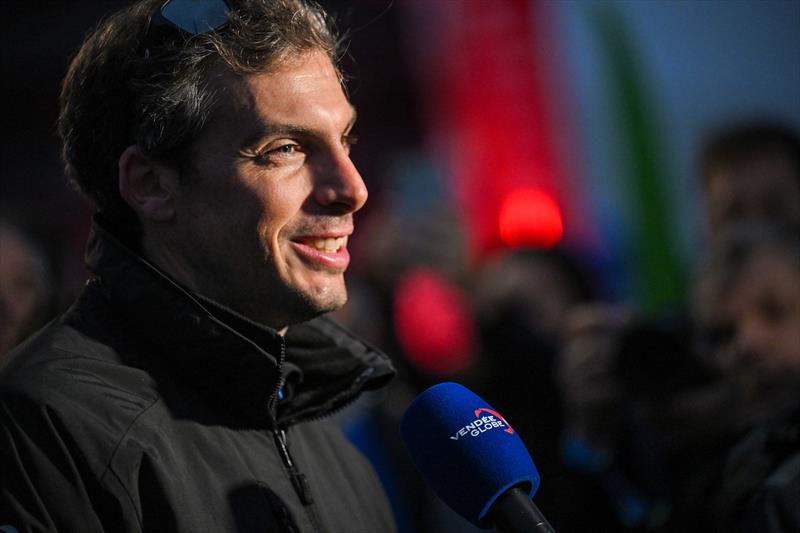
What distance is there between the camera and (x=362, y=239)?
952cm

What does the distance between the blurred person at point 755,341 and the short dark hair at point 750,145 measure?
2.72ft

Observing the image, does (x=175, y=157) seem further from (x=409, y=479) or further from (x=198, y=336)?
(x=409, y=479)

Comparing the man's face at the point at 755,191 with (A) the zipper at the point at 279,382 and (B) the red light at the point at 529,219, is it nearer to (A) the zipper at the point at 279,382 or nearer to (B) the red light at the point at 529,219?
(B) the red light at the point at 529,219

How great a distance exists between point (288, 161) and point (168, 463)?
0.76m

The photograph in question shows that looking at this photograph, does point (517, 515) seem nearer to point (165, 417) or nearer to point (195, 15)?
point (165, 417)

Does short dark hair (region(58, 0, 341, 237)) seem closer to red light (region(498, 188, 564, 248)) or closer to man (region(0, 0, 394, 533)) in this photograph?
man (region(0, 0, 394, 533))

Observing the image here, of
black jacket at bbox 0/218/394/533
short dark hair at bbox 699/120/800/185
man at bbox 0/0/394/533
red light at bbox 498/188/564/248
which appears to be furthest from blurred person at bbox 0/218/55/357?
red light at bbox 498/188/564/248

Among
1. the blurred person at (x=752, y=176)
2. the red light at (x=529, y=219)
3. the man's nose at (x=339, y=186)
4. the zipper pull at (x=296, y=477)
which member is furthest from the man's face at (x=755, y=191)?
the zipper pull at (x=296, y=477)

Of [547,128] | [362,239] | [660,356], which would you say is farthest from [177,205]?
[362,239]

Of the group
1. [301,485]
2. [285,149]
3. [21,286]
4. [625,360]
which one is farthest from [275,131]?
[625,360]

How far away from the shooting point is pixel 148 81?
85.4 inches

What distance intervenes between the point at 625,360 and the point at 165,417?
2176 mm

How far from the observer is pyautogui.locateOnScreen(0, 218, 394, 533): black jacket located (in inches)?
68.3

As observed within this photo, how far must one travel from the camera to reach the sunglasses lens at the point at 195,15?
218 cm
